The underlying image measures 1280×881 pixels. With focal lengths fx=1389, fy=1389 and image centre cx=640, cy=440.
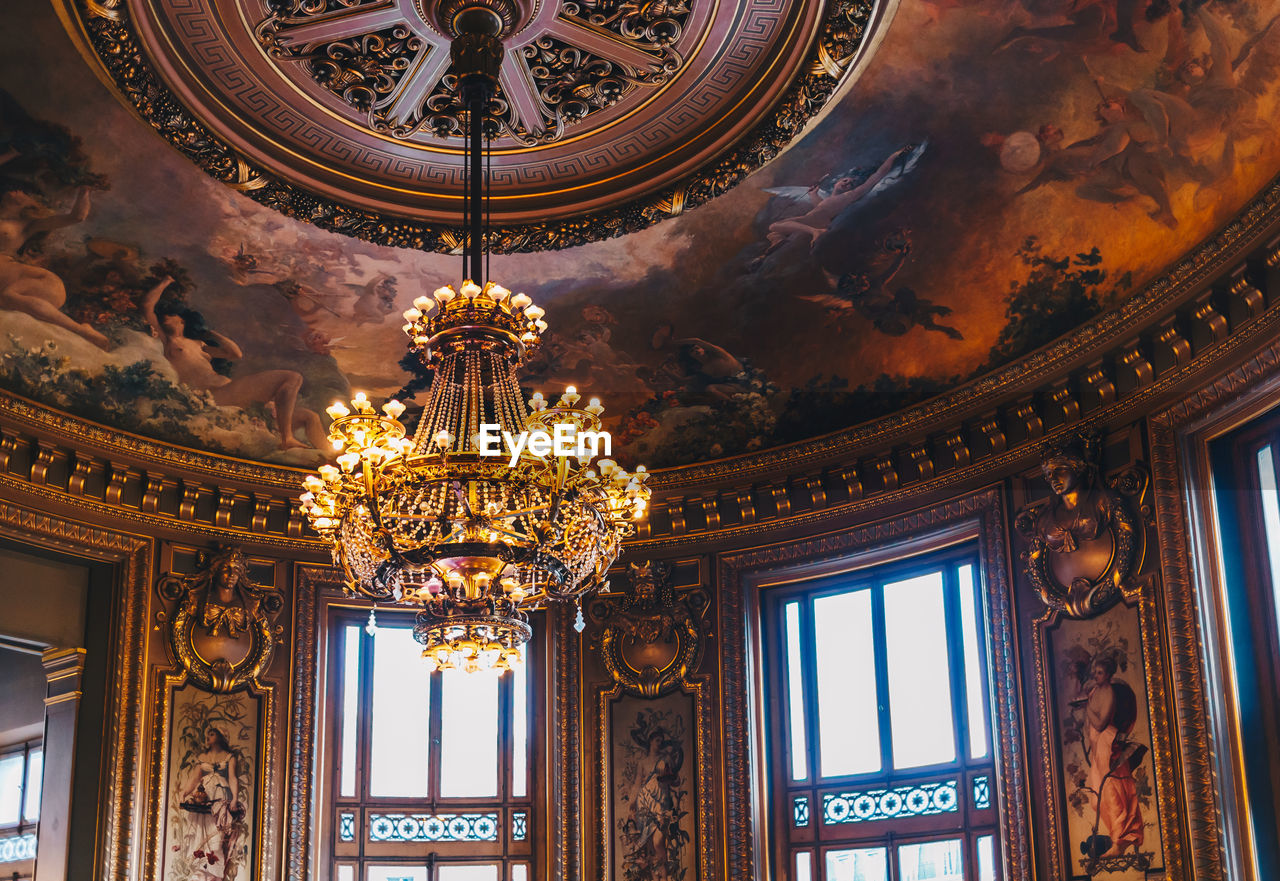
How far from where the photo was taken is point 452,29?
9.72 meters

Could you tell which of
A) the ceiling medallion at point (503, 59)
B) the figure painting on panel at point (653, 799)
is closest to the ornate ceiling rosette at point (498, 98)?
the ceiling medallion at point (503, 59)

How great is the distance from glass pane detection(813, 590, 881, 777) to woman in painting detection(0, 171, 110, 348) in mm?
7348

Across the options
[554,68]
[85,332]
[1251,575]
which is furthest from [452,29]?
[1251,575]

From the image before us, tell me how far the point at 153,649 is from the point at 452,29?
251 inches

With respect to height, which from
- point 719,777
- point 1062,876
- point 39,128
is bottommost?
point 1062,876

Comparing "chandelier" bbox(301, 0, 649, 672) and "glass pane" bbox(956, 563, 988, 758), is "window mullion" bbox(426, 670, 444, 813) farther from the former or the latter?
"chandelier" bbox(301, 0, 649, 672)

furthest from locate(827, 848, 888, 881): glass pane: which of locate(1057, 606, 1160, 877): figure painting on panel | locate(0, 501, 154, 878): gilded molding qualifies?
locate(0, 501, 154, 878): gilded molding

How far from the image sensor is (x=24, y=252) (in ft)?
36.9


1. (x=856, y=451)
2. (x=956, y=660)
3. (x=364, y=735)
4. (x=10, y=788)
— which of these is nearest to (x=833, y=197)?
(x=856, y=451)

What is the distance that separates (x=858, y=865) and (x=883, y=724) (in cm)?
125

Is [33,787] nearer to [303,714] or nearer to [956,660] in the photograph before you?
[303,714]

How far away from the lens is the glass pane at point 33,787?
1332 cm

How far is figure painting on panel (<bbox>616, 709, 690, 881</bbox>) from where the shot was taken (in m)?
12.9

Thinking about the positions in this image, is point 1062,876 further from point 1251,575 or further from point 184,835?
point 184,835
